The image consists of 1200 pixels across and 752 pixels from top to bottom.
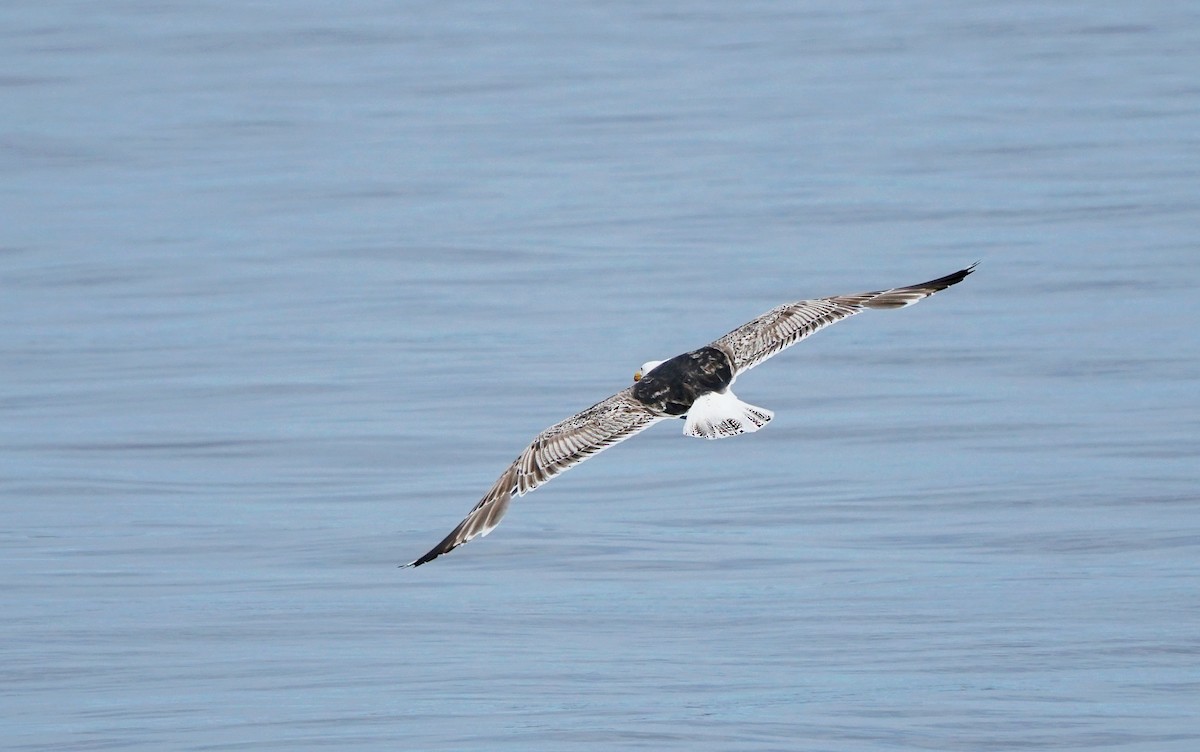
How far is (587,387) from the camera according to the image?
61.1 ft

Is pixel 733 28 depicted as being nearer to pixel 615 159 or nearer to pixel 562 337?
pixel 615 159

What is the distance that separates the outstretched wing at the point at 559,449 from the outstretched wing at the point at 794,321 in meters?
0.91

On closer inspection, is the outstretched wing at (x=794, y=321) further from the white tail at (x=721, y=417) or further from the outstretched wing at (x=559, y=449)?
the outstretched wing at (x=559, y=449)

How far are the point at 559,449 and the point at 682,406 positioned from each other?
28.9 inches

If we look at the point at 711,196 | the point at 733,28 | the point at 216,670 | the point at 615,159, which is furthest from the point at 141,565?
the point at 733,28

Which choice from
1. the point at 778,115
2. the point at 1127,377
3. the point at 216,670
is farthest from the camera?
the point at 778,115

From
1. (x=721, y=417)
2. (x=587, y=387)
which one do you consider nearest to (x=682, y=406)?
(x=721, y=417)

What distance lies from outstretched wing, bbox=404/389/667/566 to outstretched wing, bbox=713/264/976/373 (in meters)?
0.91

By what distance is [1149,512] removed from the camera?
1409cm

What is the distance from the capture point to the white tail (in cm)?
1105

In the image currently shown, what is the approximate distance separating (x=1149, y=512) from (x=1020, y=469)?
1466mm

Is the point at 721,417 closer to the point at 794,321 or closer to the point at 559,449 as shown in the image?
the point at 559,449

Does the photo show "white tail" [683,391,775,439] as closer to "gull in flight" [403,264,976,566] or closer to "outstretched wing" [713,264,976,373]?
"gull in flight" [403,264,976,566]

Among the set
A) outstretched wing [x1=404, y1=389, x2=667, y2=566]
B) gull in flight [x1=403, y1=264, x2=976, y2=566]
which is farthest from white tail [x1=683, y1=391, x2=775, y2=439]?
outstretched wing [x1=404, y1=389, x2=667, y2=566]
